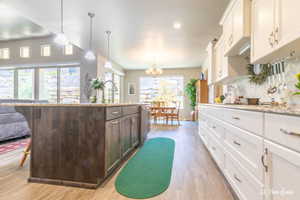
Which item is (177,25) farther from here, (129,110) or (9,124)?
(9,124)

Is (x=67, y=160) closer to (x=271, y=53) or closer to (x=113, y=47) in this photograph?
(x=271, y=53)

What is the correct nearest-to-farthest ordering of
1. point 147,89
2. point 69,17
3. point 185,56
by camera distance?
1. point 69,17
2. point 185,56
3. point 147,89

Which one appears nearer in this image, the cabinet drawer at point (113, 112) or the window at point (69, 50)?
the cabinet drawer at point (113, 112)

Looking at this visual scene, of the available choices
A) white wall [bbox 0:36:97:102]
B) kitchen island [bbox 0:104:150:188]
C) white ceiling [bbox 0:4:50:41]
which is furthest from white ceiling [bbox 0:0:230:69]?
kitchen island [bbox 0:104:150:188]

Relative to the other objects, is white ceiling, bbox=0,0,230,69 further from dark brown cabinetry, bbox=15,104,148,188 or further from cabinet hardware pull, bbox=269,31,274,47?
dark brown cabinetry, bbox=15,104,148,188

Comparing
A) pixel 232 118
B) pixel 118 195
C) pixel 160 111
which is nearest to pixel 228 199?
pixel 232 118

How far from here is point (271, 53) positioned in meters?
1.44

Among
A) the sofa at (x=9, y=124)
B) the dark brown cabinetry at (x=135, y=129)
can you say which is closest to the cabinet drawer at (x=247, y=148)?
the dark brown cabinetry at (x=135, y=129)

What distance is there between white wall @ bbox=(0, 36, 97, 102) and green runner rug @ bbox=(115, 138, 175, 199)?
3980 millimetres

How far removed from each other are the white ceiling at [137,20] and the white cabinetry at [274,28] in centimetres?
129

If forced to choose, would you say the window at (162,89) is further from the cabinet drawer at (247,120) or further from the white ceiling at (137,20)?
the cabinet drawer at (247,120)

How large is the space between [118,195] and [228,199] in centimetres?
107

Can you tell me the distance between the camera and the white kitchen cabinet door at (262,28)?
1.40 m

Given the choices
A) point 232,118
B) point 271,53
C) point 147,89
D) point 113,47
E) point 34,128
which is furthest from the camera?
point 147,89
